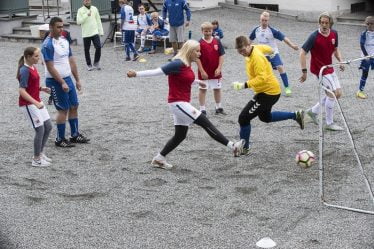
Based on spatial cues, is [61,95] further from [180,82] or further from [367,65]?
[367,65]

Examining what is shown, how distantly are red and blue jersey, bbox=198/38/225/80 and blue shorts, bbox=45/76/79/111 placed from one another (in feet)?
7.84

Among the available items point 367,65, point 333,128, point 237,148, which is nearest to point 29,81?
point 237,148

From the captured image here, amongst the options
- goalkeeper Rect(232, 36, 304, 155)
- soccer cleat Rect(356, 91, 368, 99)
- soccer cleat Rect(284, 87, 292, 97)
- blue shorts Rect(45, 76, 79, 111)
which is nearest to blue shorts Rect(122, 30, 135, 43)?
soccer cleat Rect(284, 87, 292, 97)

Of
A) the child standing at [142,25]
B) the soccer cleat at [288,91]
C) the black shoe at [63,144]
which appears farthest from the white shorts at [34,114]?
the child standing at [142,25]

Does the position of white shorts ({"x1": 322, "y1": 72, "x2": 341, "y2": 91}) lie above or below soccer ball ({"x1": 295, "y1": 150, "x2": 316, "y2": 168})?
above

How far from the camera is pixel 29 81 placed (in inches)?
390

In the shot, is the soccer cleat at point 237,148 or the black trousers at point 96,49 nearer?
the soccer cleat at point 237,148

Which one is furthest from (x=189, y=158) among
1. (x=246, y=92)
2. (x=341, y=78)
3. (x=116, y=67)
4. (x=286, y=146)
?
(x=116, y=67)

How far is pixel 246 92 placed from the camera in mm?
14938

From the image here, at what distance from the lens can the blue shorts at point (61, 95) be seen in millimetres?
10789

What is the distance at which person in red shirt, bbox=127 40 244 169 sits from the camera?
31.3 feet

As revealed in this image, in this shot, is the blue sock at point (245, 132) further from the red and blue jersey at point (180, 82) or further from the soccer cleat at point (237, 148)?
the red and blue jersey at point (180, 82)

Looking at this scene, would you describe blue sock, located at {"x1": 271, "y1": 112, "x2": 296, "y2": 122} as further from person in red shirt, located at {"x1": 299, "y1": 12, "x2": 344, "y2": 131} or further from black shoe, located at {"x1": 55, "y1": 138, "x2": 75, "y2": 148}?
black shoe, located at {"x1": 55, "y1": 138, "x2": 75, "y2": 148}

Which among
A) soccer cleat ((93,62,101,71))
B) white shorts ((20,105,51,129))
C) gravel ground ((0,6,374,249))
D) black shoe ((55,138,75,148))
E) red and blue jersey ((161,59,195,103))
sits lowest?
gravel ground ((0,6,374,249))
